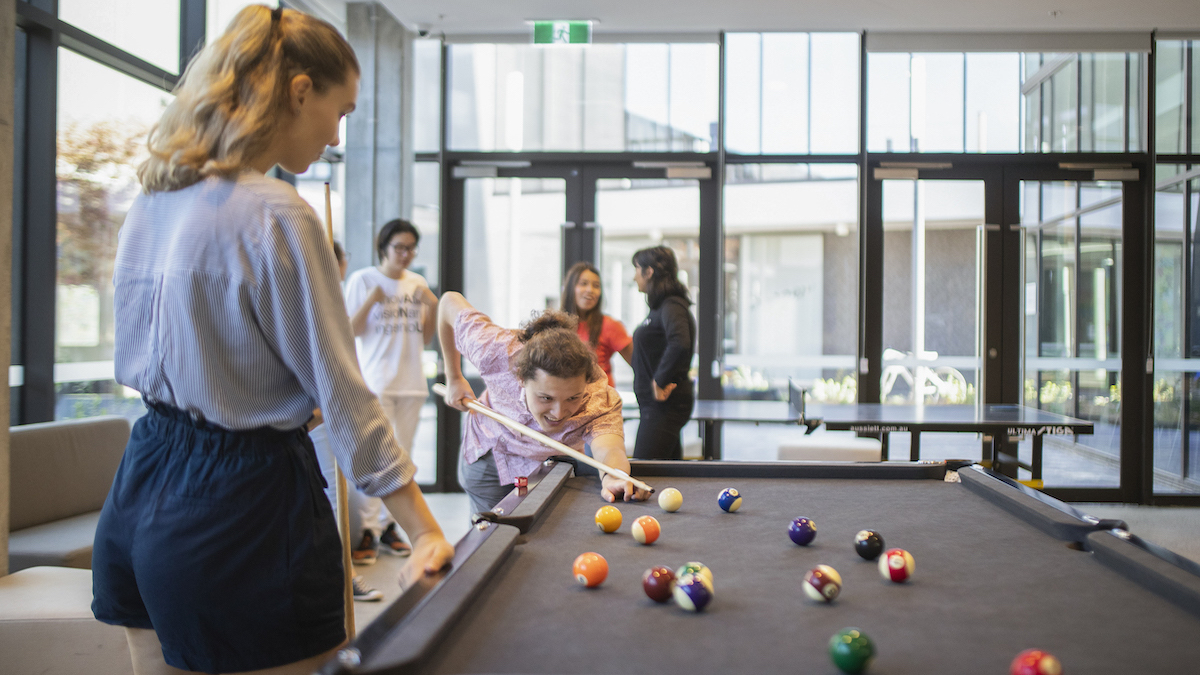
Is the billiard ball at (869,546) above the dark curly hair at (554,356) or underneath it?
underneath

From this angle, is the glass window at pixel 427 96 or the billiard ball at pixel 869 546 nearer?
the billiard ball at pixel 869 546

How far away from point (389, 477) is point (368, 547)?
301 centimetres

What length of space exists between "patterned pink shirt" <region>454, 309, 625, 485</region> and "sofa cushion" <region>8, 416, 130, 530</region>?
1655 mm

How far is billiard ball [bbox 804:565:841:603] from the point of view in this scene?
4.15 ft

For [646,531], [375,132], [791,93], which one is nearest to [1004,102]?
[791,93]

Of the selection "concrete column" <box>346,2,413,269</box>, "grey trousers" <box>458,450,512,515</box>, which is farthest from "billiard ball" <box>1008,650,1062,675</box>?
"concrete column" <box>346,2,413,269</box>

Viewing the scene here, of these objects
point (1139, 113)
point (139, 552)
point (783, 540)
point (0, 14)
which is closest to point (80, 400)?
point (0, 14)

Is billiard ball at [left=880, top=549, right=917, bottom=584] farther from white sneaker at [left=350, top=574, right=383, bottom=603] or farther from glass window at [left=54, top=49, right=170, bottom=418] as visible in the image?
glass window at [left=54, top=49, right=170, bottom=418]

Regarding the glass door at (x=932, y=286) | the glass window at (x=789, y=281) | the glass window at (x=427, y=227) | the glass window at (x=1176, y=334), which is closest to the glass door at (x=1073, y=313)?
the glass window at (x=1176, y=334)

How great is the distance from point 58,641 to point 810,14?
4.78 metres

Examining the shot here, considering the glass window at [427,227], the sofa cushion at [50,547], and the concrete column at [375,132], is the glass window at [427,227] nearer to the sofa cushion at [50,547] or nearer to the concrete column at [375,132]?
the concrete column at [375,132]

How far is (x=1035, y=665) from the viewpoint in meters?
0.94

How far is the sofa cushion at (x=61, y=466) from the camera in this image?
9.87 ft

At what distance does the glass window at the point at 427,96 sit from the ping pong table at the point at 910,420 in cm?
259
